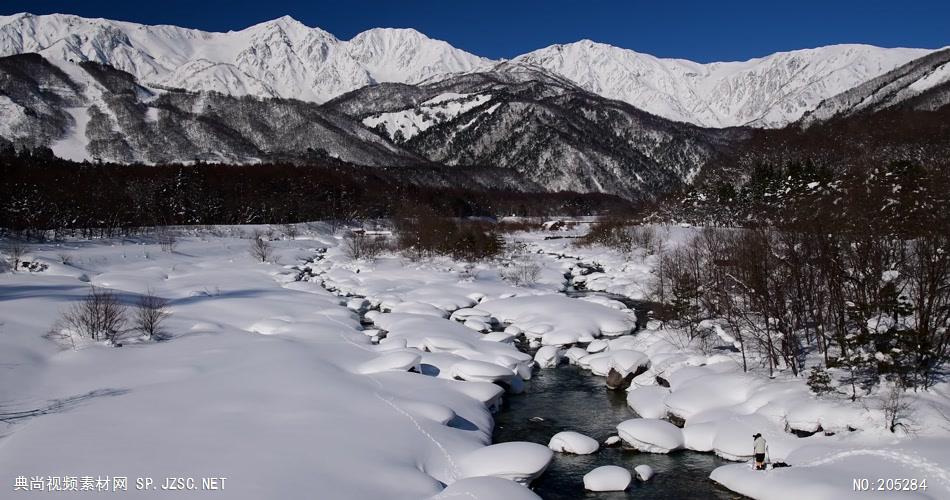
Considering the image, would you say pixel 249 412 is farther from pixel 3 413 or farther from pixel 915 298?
pixel 915 298

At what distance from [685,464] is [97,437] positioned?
1399 cm

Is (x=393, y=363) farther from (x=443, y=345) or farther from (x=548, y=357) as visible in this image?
(x=548, y=357)

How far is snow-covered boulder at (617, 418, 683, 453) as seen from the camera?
1614 cm

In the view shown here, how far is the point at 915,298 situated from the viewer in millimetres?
18719

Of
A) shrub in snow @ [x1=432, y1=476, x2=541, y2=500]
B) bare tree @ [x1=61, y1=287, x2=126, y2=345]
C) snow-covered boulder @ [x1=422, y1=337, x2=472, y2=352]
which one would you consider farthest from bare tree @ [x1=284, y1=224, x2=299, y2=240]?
shrub in snow @ [x1=432, y1=476, x2=541, y2=500]

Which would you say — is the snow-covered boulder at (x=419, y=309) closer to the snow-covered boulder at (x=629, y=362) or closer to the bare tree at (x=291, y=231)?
the snow-covered boulder at (x=629, y=362)

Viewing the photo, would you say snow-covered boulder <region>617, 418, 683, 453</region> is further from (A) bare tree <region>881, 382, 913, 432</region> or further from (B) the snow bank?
(B) the snow bank

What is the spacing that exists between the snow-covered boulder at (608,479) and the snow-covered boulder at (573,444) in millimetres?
1758

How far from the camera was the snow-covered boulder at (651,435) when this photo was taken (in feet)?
53.0

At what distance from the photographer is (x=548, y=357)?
82.7 feet

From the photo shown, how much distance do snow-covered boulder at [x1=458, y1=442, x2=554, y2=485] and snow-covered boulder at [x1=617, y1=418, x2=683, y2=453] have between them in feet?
9.29

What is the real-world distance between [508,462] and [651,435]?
436cm

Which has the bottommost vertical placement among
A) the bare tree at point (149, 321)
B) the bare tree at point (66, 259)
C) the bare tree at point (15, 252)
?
the bare tree at point (149, 321)

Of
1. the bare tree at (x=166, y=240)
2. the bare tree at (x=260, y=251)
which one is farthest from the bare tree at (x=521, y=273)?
the bare tree at (x=166, y=240)
